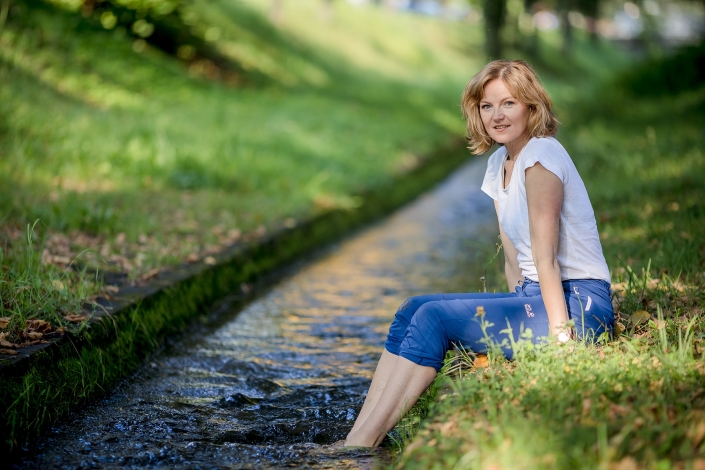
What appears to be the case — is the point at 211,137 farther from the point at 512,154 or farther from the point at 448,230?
the point at 512,154

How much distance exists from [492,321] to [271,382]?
66.0 inches

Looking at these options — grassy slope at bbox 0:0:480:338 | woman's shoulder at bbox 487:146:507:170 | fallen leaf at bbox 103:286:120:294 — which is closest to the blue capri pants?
woman's shoulder at bbox 487:146:507:170

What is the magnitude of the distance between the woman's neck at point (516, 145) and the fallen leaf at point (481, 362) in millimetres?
1066

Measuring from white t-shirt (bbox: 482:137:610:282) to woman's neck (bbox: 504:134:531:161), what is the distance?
177 millimetres

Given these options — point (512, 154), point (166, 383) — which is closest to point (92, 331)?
point (166, 383)

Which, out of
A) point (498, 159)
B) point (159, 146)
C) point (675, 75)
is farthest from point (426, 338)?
point (675, 75)

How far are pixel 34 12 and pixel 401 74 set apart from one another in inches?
679

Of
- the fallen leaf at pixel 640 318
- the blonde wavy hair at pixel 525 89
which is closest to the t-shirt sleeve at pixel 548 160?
the blonde wavy hair at pixel 525 89

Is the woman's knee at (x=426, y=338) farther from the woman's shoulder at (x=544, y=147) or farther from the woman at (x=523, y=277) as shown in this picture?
the woman's shoulder at (x=544, y=147)

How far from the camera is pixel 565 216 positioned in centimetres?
363

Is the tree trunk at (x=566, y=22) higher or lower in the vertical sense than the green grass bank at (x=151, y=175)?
higher

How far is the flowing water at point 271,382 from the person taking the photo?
354 cm

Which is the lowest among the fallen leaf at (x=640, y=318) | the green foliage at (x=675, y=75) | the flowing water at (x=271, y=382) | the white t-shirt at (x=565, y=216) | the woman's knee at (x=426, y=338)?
the flowing water at (x=271, y=382)

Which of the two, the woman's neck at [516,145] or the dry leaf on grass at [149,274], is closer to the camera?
the woman's neck at [516,145]
